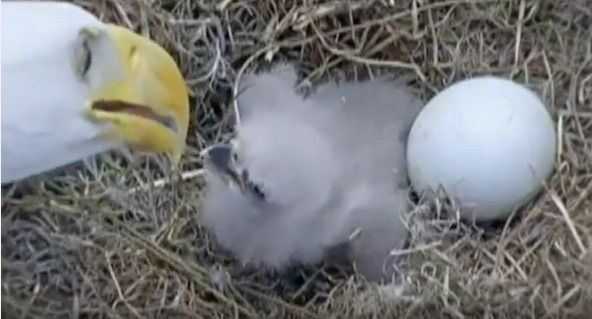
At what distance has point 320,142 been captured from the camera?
5.55ft

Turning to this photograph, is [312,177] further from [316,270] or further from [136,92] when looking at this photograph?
[136,92]

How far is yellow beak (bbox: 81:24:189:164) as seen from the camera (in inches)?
57.7

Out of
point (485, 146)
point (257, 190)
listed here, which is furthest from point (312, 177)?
point (485, 146)

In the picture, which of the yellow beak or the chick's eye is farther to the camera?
the chick's eye

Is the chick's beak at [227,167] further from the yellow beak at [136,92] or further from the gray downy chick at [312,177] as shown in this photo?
the yellow beak at [136,92]

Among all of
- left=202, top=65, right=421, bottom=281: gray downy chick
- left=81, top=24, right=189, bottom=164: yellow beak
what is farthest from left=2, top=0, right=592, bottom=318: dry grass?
left=81, top=24, right=189, bottom=164: yellow beak

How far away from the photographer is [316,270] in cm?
171

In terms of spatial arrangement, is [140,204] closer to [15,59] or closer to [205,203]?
[205,203]

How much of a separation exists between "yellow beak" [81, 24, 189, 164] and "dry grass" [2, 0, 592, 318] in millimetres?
200

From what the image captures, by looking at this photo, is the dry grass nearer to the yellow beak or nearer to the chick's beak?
the chick's beak

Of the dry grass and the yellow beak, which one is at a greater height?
the yellow beak

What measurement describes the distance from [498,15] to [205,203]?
0.40m

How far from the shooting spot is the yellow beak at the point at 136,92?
4.81 feet

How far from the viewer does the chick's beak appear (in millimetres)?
1650
